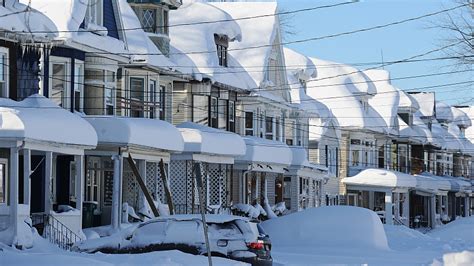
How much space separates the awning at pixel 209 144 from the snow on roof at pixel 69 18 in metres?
6.84

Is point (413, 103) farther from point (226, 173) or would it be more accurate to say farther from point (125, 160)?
point (125, 160)

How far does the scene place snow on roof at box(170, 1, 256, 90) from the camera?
4647 centimetres

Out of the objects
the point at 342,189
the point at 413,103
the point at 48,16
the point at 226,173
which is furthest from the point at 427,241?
the point at 413,103

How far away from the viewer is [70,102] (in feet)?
115

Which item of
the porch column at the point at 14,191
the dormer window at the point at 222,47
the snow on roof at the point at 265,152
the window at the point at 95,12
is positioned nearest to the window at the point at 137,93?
the window at the point at 95,12

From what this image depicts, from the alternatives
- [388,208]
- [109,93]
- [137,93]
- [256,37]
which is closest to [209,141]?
[137,93]

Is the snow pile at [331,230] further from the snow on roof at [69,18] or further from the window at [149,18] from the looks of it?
the window at [149,18]

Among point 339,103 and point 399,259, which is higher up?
point 339,103

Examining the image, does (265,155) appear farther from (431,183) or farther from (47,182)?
(431,183)

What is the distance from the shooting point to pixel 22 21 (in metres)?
31.5

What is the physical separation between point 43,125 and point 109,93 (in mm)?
8775

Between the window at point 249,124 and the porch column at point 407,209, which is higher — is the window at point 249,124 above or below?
above

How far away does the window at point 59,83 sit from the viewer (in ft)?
114

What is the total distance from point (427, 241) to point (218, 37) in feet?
43.4
